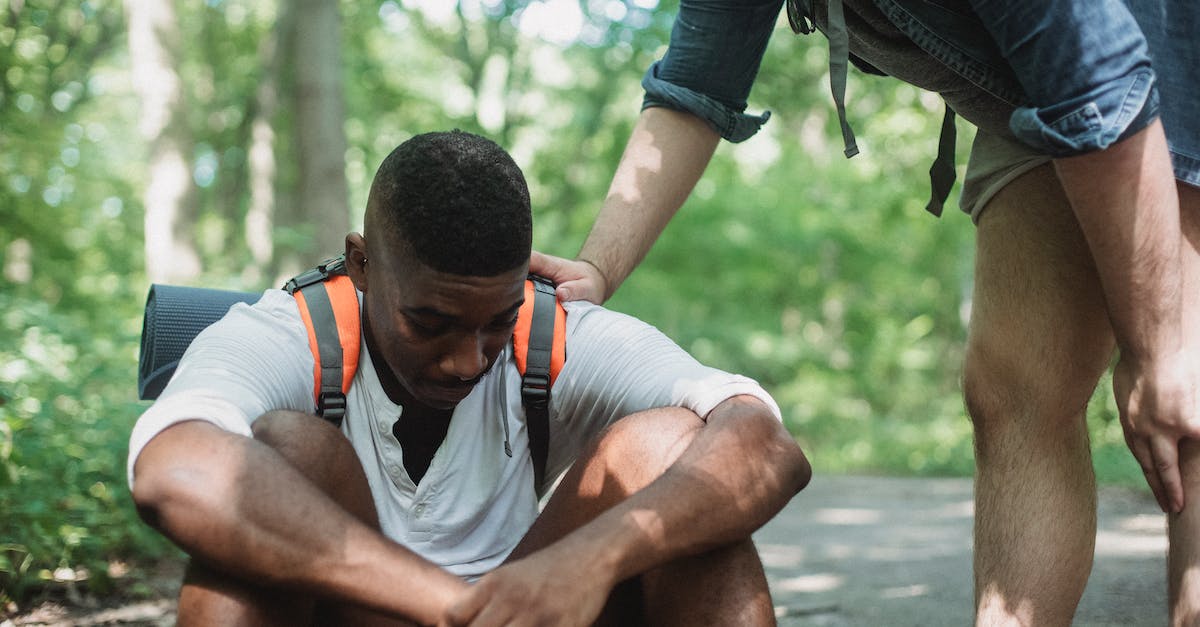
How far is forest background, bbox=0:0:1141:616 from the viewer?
5164mm

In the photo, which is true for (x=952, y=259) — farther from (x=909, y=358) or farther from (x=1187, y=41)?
(x=1187, y=41)

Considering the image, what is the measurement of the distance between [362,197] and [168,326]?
79.3ft

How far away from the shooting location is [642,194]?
→ 10.5 feet

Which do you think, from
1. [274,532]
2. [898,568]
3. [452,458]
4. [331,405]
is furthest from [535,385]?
[898,568]

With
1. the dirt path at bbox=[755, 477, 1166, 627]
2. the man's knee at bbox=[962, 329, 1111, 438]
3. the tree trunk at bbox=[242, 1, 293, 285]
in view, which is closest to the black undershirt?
the man's knee at bbox=[962, 329, 1111, 438]

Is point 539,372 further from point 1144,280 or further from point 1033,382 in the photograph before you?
point 1144,280

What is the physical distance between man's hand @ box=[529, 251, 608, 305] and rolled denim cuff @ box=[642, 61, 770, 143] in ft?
1.80

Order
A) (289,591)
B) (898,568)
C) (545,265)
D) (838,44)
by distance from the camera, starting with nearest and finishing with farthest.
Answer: (289,591)
(838,44)
(545,265)
(898,568)

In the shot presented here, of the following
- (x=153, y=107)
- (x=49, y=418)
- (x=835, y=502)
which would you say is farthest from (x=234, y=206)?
(x=49, y=418)

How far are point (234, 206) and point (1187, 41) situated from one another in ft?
80.6

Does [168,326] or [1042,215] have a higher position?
[1042,215]

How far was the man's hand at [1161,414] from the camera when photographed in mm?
2279

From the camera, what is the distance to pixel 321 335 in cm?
261

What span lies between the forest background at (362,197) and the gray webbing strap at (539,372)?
77.5 inches
